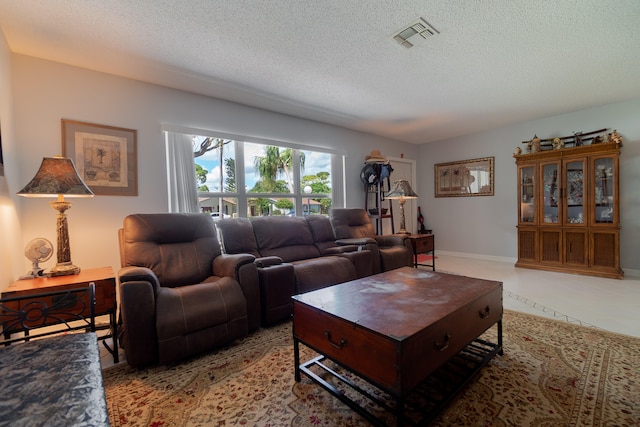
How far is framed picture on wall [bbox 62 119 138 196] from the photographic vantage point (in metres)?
2.60

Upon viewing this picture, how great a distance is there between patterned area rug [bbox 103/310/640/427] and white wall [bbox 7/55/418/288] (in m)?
1.37

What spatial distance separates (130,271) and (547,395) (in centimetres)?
247

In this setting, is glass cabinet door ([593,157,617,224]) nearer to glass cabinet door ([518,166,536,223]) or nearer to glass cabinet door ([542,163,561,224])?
glass cabinet door ([542,163,561,224])

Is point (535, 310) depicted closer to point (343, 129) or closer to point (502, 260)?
point (502, 260)

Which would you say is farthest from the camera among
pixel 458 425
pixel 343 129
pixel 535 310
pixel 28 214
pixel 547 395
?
pixel 343 129

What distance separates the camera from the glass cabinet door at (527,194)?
4430mm

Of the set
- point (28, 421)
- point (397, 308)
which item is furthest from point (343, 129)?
point (28, 421)

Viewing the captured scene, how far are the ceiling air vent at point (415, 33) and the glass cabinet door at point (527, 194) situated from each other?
3.33 metres

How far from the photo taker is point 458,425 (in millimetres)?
1278

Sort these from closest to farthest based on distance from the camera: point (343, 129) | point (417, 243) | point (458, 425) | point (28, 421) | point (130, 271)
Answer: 1. point (28, 421)
2. point (458, 425)
3. point (130, 271)
4. point (417, 243)
5. point (343, 129)

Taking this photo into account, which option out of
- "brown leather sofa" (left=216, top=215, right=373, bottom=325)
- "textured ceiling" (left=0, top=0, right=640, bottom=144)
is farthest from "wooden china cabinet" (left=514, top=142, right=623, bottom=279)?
"brown leather sofa" (left=216, top=215, right=373, bottom=325)

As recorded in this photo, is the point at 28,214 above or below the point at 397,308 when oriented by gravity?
above

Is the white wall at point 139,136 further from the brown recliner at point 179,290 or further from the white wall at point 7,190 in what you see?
the brown recliner at point 179,290

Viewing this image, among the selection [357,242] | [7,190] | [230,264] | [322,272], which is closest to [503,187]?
[357,242]
